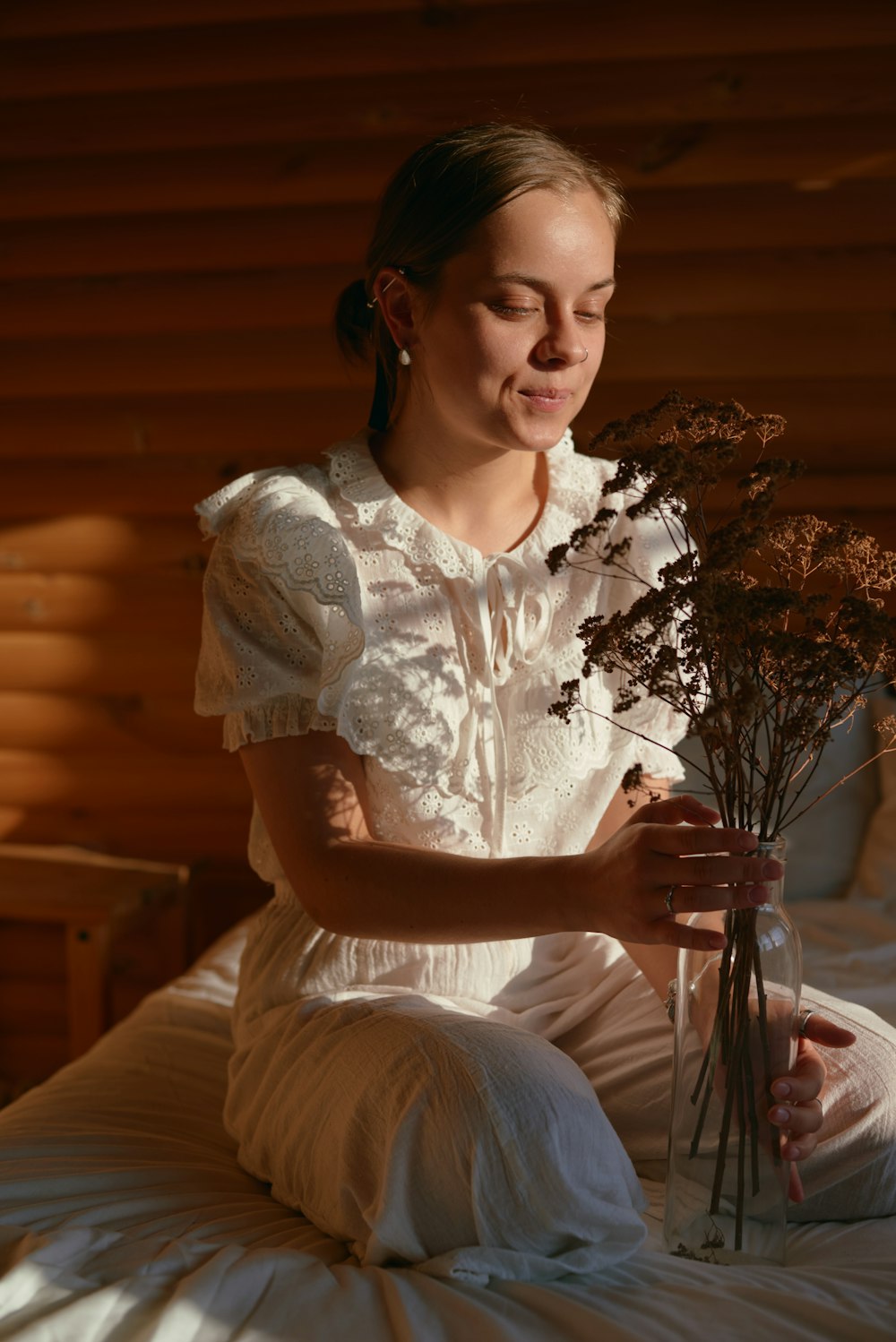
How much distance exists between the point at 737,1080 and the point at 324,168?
2.35 m

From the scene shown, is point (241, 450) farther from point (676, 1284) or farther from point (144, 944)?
point (676, 1284)

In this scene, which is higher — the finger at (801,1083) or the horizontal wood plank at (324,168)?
the horizontal wood plank at (324,168)

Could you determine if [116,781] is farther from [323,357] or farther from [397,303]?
[397,303]

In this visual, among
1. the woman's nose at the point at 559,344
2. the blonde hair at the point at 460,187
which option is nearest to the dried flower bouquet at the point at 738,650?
the woman's nose at the point at 559,344

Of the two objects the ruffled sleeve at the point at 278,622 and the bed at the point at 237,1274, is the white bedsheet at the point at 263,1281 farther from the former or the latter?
the ruffled sleeve at the point at 278,622

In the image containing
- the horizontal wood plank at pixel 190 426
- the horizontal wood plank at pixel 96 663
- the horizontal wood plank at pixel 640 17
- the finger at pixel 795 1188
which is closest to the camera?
the finger at pixel 795 1188

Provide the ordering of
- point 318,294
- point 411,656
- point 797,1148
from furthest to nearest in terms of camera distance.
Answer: point 318,294 < point 411,656 < point 797,1148

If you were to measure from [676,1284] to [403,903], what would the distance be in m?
0.49

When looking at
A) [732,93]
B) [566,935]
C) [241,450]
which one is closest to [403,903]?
[566,935]

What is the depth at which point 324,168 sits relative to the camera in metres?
2.95

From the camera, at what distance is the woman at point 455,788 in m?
1.27

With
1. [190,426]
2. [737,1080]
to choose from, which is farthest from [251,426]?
[737,1080]

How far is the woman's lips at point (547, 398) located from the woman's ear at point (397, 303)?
0.70ft

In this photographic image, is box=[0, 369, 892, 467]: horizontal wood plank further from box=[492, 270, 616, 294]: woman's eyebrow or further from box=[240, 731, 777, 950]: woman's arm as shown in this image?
box=[240, 731, 777, 950]: woman's arm
